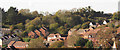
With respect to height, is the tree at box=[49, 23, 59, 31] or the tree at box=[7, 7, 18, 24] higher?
the tree at box=[7, 7, 18, 24]

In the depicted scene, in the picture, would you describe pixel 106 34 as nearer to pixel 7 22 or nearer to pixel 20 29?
pixel 20 29

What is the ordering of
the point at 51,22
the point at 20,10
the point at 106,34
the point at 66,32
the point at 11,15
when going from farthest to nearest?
the point at 20,10 → the point at 51,22 → the point at 11,15 → the point at 66,32 → the point at 106,34

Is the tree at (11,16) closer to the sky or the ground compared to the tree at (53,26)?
closer to the sky

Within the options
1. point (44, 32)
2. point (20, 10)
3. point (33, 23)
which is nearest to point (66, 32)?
point (44, 32)

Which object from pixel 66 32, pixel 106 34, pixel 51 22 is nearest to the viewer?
pixel 106 34

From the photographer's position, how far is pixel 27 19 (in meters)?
28.8

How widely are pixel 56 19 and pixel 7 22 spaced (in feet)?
22.6

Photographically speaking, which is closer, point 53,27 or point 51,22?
point 53,27

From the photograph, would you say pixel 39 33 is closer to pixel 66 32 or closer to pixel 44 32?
pixel 44 32

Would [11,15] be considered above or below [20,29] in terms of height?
above

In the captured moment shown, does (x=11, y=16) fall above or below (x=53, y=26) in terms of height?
above

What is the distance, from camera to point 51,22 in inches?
1164

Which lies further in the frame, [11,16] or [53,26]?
[53,26]

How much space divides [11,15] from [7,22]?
1.05 m
